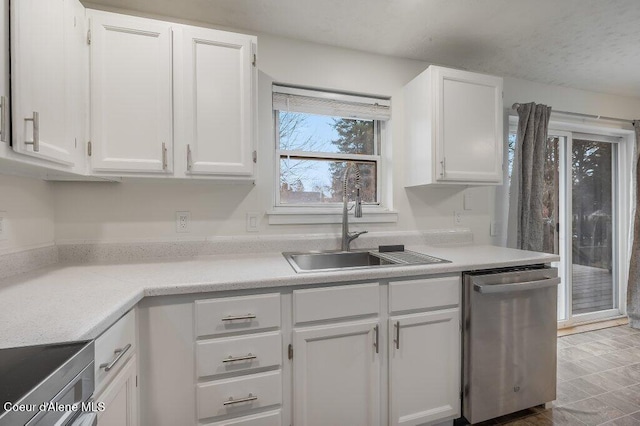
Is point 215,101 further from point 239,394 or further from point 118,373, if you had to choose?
point 239,394

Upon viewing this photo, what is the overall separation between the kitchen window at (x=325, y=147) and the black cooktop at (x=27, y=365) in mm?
1383

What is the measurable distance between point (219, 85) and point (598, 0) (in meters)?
2.15

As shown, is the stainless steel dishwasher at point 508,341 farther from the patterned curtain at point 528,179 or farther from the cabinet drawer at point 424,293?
the patterned curtain at point 528,179

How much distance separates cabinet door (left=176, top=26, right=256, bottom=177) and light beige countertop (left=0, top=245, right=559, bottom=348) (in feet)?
1.72

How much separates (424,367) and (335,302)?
62 centimetres

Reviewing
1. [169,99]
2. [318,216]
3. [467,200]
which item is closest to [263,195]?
[318,216]

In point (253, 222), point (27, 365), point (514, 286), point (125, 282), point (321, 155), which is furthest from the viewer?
point (321, 155)

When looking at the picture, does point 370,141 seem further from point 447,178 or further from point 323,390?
point 323,390

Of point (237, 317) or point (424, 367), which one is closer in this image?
point (237, 317)

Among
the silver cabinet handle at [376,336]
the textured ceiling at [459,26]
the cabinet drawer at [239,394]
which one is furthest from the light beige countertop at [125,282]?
the textured ceiling at [459,26]

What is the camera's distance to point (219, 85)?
1.54m

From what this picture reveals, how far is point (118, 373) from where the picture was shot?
994mm

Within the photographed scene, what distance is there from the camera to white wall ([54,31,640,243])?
168cm

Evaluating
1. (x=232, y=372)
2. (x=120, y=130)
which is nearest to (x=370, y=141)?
(x=120, y=130)
